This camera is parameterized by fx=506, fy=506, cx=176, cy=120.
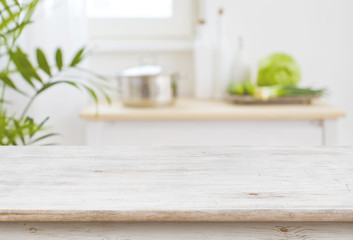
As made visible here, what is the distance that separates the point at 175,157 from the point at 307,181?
16 cm

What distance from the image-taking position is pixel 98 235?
17.6 inches

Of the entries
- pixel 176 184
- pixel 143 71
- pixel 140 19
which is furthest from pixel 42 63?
pixel 140 19

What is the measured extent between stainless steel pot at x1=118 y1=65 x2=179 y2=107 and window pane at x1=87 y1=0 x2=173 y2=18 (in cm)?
52

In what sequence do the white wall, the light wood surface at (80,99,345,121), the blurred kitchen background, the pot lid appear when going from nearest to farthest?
the light wood surface at (80,99,345,121)
the pot lid
the blurred kitchen background
the white wall

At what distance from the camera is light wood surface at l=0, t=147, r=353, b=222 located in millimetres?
419

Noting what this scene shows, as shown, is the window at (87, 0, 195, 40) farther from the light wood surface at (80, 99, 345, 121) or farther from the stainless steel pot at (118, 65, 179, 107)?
the light wood surface at (80, 99, 345, 121)

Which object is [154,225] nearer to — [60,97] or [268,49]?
[60,97]

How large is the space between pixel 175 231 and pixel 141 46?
1922mm

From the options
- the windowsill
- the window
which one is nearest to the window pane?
the window

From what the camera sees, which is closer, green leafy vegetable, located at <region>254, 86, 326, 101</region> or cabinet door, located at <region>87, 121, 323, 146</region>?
cabinet door, located at <region>87, 121, 323, 146</region>

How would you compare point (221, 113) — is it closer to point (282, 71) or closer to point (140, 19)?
point (282, 71)

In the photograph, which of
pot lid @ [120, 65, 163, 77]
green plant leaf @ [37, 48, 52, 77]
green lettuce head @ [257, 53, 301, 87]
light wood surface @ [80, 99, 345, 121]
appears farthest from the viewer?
green lettuce head @ [257, 53, 301, 87]

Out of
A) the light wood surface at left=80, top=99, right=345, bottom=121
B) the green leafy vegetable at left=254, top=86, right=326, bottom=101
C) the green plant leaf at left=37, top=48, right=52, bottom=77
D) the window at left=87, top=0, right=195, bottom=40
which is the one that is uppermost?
the window at left=87, top=0, right=195, bottom=40

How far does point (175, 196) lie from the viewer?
0.45 metres
